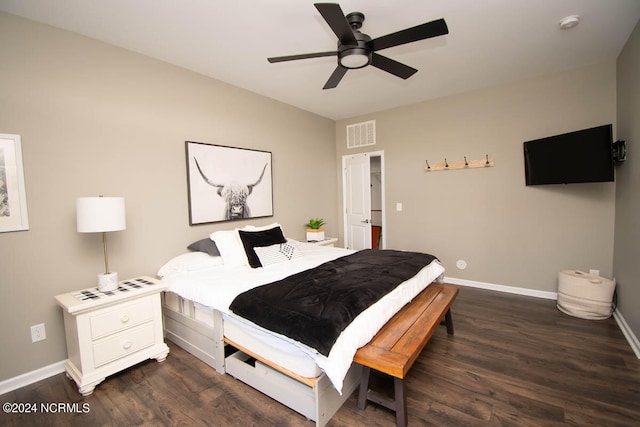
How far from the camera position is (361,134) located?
505cm

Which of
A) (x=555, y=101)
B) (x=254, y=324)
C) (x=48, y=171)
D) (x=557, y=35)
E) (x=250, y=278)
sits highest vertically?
(x=557, y=35)

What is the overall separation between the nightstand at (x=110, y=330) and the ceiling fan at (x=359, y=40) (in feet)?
7.33

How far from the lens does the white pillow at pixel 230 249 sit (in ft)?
9.43

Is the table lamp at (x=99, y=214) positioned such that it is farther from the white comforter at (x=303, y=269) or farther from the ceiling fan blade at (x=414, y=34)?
the ceiling fan blade at (x=414, y=34)

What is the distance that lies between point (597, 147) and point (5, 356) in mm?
5380

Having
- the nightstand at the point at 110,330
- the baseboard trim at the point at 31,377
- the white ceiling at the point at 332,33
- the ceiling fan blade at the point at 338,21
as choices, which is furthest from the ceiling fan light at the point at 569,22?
the baseboard trim at the point at 31,377

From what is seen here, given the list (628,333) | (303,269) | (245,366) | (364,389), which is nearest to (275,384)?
(245,366)

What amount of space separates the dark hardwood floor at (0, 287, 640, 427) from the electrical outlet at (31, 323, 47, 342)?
33 centimetres

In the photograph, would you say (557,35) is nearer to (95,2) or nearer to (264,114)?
(264,114)

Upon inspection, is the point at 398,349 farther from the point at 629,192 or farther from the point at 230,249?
the point at 629,192

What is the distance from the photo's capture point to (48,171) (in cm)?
225

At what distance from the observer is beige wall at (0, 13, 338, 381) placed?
2129 mm

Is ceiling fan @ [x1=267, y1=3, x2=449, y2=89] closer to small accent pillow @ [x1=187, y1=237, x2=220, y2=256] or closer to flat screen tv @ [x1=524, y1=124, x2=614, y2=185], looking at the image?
small accent pillow @ [x1=187, y1=237, x2=220, y2=256]

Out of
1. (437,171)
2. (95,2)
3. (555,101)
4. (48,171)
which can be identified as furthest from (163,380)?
(555,101)
